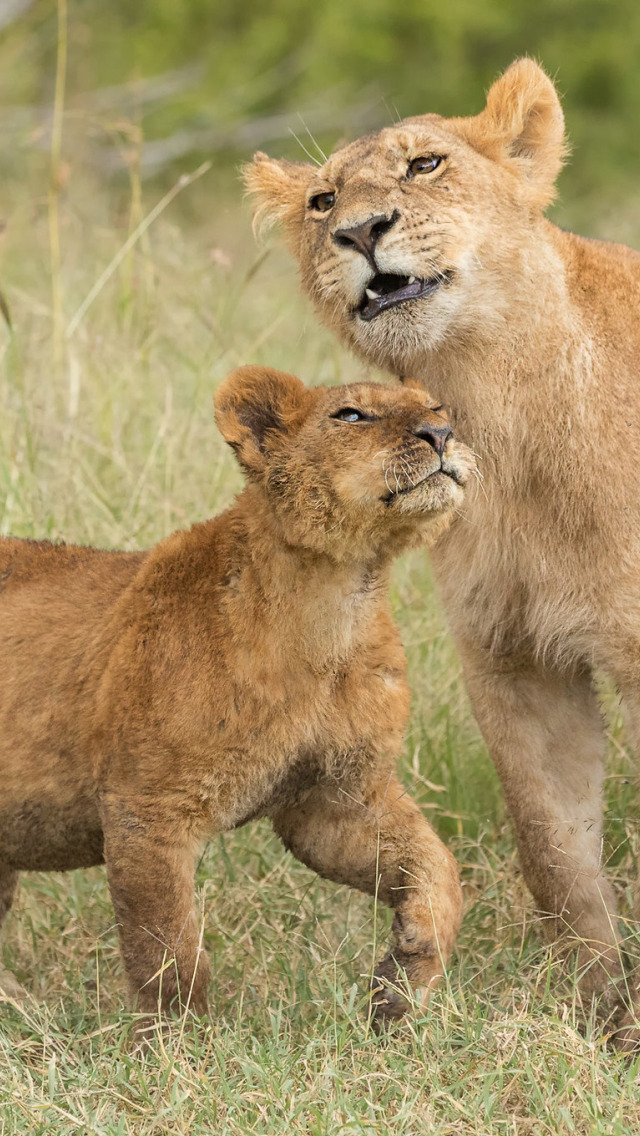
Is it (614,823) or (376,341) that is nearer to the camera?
(376,341)

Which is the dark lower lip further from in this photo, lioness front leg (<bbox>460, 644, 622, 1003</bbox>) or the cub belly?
lioness front leg (<bbox>460, 644, 622, 1003</bbox>)

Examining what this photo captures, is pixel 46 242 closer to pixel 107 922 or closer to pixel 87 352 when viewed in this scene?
pixel 87 352

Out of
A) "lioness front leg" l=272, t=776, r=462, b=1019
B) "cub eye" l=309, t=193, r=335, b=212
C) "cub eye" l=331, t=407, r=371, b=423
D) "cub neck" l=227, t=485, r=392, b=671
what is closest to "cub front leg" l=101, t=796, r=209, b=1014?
"lioness front leg" l=272, t=776, r=462, b=1019

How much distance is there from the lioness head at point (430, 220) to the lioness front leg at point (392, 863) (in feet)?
3.34

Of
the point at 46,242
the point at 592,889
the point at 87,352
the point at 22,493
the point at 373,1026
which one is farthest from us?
the point at 46,242

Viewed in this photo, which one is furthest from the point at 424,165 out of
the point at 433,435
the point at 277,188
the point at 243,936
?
the point at 243,936

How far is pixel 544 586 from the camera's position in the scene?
4031mm

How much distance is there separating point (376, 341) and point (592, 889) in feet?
4.96

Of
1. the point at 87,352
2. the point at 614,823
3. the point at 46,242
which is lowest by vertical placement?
the point at 614,823

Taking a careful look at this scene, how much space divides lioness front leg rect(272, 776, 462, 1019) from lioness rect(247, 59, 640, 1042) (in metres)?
0.51

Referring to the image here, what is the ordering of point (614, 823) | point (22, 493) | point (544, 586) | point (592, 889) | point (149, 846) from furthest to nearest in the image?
1. point (22, 493)
2. point (614, 823)
3. point (592, 889)
4. point (544, 586)
5. point (149, 846)

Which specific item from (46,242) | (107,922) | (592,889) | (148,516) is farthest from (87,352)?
(592,889)

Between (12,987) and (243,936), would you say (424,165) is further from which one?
(12,987)

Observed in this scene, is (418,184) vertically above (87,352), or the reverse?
(87,352)
